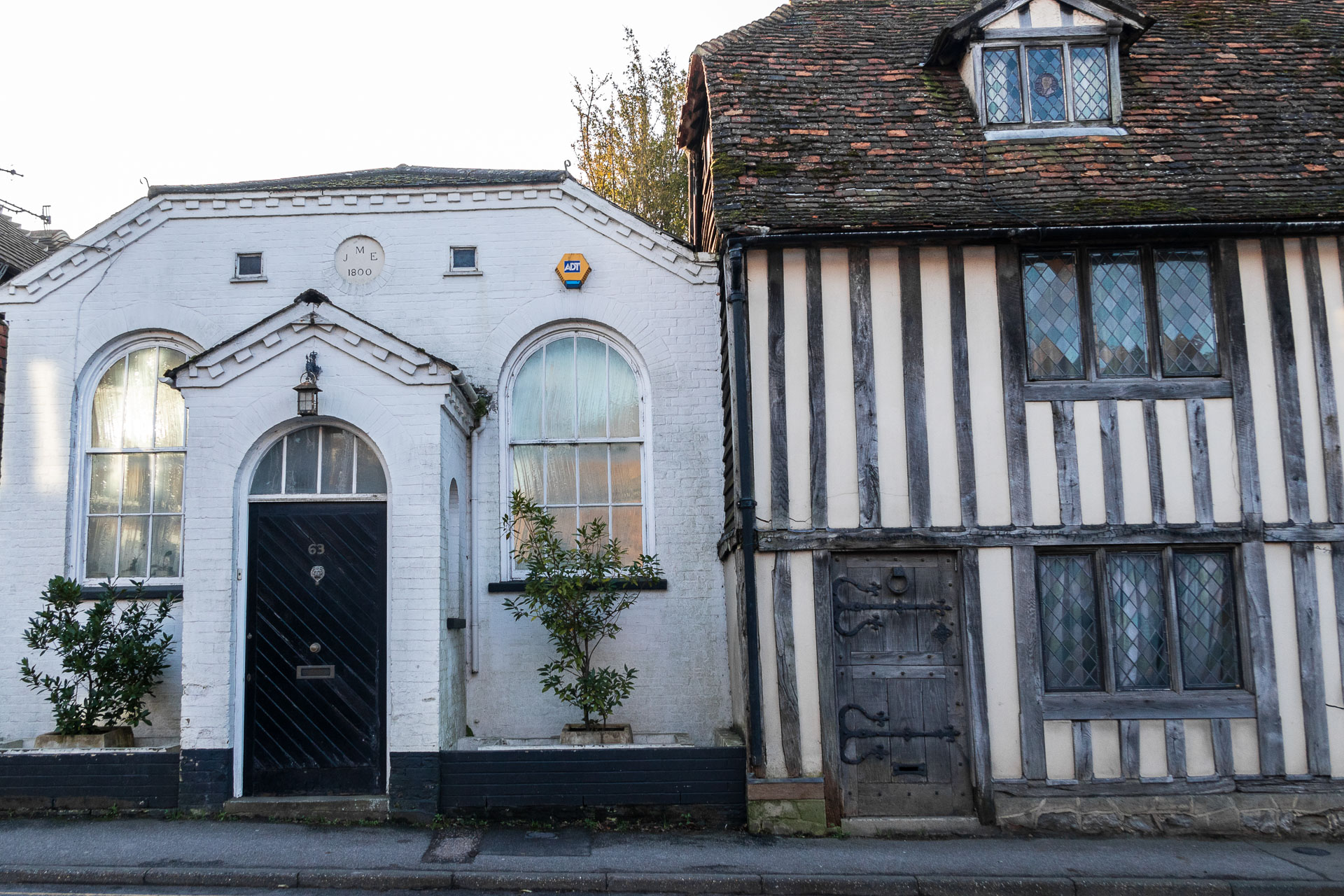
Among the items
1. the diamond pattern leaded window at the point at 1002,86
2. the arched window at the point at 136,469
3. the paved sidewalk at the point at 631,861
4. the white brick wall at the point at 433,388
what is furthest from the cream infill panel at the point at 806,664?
the arched window at the point at 136,469

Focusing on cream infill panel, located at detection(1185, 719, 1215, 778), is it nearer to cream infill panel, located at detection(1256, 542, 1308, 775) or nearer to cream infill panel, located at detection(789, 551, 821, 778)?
cream infill panel, located at detection(1256, 542, 1308, 775)

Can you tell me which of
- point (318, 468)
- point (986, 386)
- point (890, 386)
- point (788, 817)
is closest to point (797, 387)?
point (890, 386)

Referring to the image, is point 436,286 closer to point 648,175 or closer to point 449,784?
point 449,784

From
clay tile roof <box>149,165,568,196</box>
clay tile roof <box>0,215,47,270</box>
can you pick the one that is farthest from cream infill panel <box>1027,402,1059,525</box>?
clay tile roof <box>0,215,47,270</box>

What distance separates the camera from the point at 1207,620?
329 inches

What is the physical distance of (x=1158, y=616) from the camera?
834cm

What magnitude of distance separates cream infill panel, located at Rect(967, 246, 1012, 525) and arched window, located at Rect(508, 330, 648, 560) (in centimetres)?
255

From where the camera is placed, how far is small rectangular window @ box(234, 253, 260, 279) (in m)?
9.83

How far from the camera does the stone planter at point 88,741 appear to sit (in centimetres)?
834

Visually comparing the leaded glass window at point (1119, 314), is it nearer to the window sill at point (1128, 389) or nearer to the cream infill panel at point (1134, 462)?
the window sill at point (1128, 389)

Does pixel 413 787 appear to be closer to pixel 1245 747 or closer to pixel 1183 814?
pixel 1183 814

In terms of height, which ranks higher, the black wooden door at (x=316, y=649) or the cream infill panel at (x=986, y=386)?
the cream infill panel at (x=986, y=386)

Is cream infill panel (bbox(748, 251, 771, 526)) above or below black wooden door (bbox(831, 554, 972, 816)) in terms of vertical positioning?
above

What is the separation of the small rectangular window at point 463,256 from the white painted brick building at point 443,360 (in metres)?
0.03
